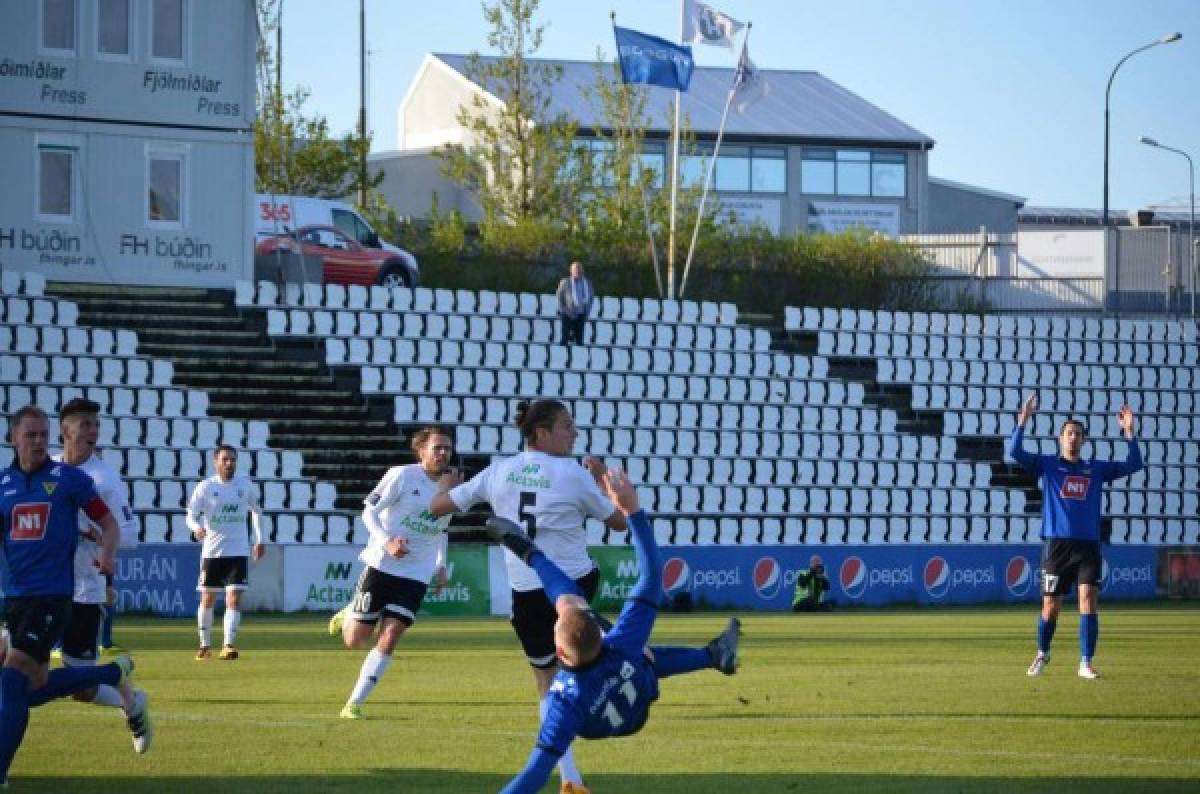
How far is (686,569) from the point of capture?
33125mm

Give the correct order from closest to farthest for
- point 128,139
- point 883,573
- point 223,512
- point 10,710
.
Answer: point 10,710 → point 223,512 → point 883,573 → point 128,139

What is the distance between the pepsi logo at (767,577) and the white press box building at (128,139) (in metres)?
11.4

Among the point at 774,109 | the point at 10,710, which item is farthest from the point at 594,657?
the point at 774,109

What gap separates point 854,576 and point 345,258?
1435cm

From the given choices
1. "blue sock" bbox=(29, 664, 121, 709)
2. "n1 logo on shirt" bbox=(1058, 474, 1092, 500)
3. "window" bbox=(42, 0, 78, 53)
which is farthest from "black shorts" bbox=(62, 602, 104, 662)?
"window" bbox=(42, 0, 78, 53)

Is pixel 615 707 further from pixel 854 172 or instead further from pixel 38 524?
pixel 854 172

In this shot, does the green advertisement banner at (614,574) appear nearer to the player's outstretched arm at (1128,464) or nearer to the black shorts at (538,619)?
the player's outstretched arm at (1128,464)

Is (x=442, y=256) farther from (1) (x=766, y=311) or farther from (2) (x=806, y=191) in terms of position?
(2) (x=806, y=191)

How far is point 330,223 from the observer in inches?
1743

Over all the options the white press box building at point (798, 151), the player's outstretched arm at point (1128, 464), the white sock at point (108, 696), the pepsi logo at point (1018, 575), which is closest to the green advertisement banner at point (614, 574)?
the pepsi logo at point (1018, 575)

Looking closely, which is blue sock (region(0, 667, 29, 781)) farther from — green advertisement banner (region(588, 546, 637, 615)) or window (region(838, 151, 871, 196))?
window (region(838, 151, 871, 196))

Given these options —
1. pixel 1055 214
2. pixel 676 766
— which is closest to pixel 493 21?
pixel 1055 214

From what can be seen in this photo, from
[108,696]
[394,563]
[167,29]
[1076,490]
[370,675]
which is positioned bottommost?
[370,675]

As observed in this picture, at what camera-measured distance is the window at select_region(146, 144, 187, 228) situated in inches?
1428
